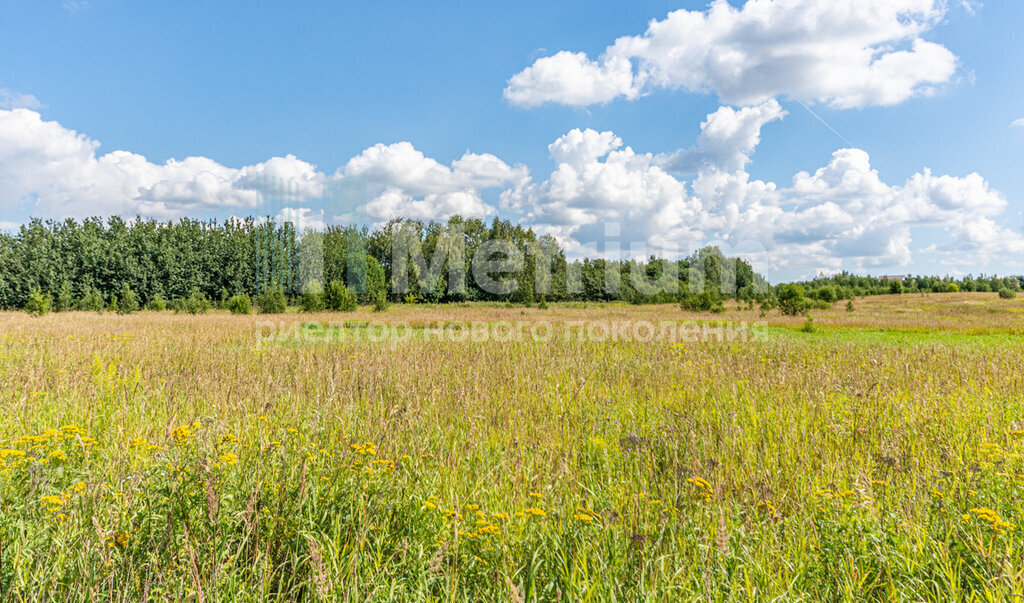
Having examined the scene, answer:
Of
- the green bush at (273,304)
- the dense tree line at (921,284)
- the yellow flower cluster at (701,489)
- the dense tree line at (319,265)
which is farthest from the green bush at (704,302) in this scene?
the dense tree line at (921,284)

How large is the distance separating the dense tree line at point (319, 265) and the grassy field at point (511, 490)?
37074mm

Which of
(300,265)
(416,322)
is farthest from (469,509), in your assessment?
(300,265)

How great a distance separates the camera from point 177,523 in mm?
2318

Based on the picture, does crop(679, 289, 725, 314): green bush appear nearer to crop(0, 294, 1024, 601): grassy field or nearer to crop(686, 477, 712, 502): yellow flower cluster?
crop(0, 294, 1024, 601): grassy field

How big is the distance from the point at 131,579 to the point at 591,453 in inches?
118

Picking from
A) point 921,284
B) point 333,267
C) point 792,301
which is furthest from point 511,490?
point 921,284

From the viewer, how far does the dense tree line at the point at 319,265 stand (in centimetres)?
4381

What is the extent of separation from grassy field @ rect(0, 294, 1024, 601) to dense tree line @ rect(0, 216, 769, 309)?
3707cm

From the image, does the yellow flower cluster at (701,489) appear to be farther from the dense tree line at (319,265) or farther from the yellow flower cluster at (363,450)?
the dense tree line at (319,265)

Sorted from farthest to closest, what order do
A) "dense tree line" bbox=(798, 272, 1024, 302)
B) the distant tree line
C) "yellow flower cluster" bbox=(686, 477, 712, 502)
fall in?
"dense tree line" bbox=(798, 272, 1024, 302)
the distant tree line
"yellow flower cluster" bbox=(686, 477, 712, 502)

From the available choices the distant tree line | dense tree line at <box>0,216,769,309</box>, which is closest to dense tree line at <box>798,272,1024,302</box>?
the distant tree line

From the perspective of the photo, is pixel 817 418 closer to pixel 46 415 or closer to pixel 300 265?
pixel 46 415

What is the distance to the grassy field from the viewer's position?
2035 millimetres

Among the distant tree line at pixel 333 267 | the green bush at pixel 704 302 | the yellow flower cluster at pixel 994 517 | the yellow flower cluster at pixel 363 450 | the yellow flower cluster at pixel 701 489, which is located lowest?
the yellow flower cluster at pixel 701 489
